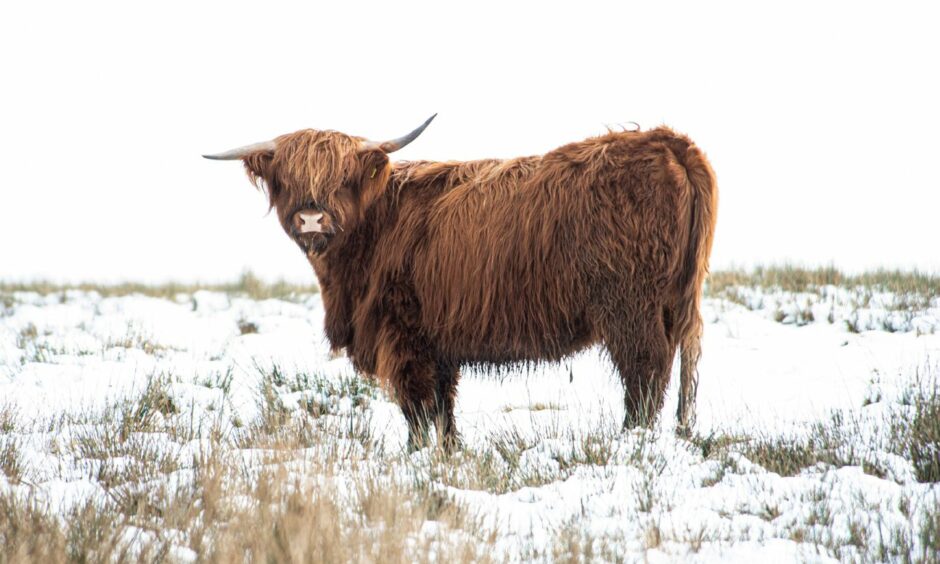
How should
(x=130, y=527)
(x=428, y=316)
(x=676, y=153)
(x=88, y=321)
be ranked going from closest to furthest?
(x=130, y=527) → (x=676, y=153) → (x=428, y=316) → (x=88, y=321)

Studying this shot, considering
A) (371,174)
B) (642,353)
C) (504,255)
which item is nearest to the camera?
(642,353)

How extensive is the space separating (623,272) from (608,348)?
38 centimetres

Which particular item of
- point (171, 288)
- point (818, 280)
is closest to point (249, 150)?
point (818, 280)

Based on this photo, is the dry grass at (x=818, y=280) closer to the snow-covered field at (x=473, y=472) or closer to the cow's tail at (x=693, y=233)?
the snow-covered field at (x=473, y=472)

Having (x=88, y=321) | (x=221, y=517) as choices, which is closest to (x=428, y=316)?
(x=221, y=517)

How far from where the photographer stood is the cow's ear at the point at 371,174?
4598mm

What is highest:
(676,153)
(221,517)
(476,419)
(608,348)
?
(676,153)

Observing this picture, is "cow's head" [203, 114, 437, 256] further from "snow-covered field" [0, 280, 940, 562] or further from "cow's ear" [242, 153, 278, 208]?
"snow-covered field" [0, 280, 940, 562]

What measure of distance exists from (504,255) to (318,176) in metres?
1.08

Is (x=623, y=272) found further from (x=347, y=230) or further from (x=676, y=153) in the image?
(x=347, y=230)

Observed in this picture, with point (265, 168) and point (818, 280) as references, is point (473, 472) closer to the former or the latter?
point (265, 168)

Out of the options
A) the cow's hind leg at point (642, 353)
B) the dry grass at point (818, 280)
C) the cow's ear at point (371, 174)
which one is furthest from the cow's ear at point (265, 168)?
the dry grass at point (818, 280)

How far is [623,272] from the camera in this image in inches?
155

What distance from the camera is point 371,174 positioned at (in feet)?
15.2
